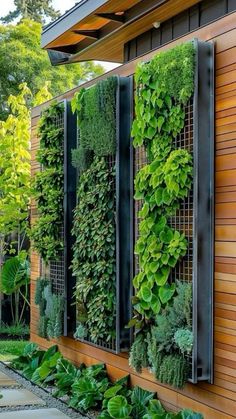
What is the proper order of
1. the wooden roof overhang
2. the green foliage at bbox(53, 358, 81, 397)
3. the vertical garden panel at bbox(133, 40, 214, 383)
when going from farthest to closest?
the wooden roof overhang < the green foliage at bbox(53, 358, 81, 397) < the vertical garden panel at bbox(133, 40, 214, 383)

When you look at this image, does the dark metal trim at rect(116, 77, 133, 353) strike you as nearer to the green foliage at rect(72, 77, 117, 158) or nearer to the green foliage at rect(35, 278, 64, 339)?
the green foliage at rect(72, 77, 117, 158)

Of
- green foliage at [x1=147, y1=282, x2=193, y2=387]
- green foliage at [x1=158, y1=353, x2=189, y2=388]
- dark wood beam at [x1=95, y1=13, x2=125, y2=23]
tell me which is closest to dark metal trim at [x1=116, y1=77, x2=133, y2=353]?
green foliage at [x1=147, y1=282, x2=193, y2=387]

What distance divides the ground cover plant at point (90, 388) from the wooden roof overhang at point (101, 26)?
10.6ft

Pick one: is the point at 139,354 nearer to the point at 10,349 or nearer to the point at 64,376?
the point at 64,376

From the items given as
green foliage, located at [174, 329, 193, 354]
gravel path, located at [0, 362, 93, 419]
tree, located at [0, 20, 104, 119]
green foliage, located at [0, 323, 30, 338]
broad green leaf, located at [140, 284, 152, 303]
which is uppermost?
tree, located at [0, 20, 104, 119]

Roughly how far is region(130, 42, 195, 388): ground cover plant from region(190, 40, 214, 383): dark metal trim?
0.07 meters

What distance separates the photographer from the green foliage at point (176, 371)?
406 centimetres

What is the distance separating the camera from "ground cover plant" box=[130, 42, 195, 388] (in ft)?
13.5

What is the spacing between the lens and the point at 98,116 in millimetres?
5324

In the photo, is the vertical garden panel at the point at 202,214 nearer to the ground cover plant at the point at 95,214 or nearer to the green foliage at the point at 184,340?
the green foliage at the point at 184,340

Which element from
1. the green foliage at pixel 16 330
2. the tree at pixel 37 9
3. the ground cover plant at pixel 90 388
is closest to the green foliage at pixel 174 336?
the ground cover plant at pixel 90 388

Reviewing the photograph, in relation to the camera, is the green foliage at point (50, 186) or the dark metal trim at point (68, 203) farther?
the green foliage at point (50, 186)

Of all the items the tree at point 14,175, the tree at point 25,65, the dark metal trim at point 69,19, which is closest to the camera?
the dark metal trim at point 69,19

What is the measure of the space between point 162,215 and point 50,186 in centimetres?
231
